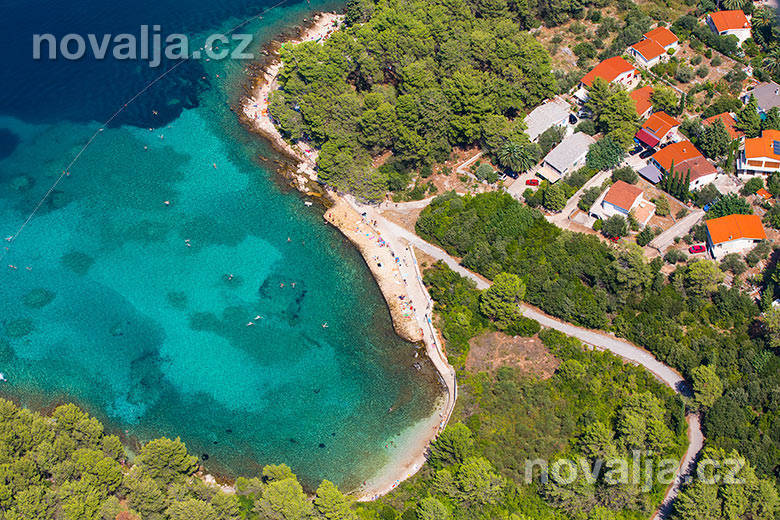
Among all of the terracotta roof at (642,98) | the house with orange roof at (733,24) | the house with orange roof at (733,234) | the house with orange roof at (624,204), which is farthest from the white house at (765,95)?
the house with orange roof at (624,204)

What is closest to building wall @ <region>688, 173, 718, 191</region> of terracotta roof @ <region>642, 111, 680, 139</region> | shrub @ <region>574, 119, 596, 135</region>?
terracotta roof @ <region>642, 111, 680, 139</region>

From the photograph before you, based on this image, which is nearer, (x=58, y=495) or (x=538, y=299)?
(x=58, y=495)

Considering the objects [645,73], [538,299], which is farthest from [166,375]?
[645,73]

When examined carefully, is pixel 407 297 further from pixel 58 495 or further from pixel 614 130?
pixel 58 495

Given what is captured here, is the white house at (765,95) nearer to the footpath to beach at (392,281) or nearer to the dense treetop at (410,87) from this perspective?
the dense treetop at (410,87)

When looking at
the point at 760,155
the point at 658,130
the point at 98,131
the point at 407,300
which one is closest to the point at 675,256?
the point at 760,155

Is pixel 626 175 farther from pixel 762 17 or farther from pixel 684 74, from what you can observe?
pixel 762 17
